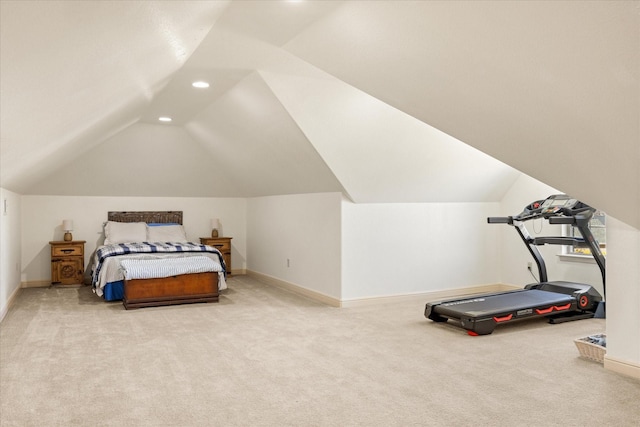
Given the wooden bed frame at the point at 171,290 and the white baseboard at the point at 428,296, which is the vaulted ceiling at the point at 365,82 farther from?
the wooden bed frame at the point at 171,290

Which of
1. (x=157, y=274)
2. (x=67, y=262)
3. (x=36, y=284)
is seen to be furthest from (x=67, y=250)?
(x=157, y=274)

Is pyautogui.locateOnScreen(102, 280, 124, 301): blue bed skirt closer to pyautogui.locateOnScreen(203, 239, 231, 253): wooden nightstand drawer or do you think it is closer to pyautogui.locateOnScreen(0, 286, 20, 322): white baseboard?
pyautogui.locateOnScreen(0, 286, 20, 322): white baseboard

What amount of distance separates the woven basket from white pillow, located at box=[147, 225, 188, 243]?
591 centimetres

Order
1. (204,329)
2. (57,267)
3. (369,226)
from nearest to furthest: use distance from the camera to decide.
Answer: (204,329), (369,226), (57,267)

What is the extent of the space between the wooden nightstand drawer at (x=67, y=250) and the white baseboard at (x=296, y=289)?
2659mm

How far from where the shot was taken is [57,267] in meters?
7.38

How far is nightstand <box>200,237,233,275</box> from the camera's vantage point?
8.52m

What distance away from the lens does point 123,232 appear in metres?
7.76

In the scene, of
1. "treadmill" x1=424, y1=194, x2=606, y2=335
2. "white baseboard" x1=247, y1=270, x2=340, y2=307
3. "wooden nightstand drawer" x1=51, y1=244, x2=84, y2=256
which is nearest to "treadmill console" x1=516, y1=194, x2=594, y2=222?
"treadmill" x1=424, y1=194, x2=606, y2=335

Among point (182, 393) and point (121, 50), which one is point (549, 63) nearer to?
point (121, 50)

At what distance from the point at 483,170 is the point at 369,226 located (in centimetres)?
158

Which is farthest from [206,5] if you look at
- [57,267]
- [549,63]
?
[57,267]

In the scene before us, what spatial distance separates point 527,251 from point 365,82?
4.30 meters

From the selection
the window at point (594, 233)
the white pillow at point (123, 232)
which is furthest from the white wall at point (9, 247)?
the window at point (594, 233)
